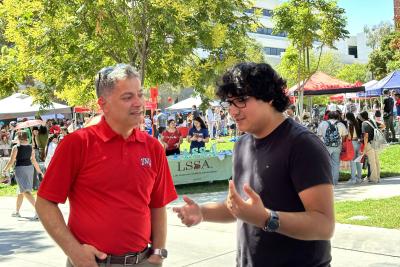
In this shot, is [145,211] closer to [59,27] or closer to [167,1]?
[167,1]

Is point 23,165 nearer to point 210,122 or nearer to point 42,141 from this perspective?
point 42,141

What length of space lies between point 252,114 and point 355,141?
34.2 feet

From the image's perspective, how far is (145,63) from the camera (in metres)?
13.2

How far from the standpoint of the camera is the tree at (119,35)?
1189 centimetres

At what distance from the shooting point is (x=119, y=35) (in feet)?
40.1

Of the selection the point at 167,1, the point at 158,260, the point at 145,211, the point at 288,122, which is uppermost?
the point at 167,1

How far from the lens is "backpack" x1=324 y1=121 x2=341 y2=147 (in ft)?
37.9

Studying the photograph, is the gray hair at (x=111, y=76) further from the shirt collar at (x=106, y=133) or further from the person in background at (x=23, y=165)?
the person in background at (x=23, y=165)

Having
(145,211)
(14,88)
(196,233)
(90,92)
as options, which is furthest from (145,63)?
(145,211)

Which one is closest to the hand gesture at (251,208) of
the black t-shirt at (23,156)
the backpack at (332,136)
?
the black t-shirt at (23,156)

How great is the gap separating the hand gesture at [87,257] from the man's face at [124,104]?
2.20 feet

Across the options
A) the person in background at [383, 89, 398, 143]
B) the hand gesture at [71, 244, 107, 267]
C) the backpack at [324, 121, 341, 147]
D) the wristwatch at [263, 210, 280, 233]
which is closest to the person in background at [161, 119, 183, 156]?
the backpack at [324, 121, 341, 147]

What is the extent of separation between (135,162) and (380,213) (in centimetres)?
609

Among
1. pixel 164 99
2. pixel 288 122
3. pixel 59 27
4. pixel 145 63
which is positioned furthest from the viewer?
pixel 164 99
